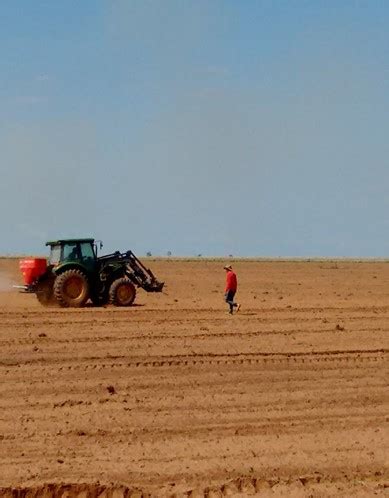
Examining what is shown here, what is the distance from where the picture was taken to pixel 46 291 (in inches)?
1054

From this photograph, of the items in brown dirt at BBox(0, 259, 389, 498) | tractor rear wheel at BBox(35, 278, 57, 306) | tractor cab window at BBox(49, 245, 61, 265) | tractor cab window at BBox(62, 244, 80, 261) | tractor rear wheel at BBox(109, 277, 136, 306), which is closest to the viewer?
brown dirt at BBox(0, 259, 389, 498)

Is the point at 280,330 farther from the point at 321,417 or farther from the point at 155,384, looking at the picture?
the point at 321,417

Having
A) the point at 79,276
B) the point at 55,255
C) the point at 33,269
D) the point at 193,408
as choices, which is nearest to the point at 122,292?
the point at 79,276


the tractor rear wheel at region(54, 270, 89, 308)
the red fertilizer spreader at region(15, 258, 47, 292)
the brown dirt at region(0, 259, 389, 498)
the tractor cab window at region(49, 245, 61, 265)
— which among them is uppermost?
the tractor cab window at region(49, 245, 61, 265)

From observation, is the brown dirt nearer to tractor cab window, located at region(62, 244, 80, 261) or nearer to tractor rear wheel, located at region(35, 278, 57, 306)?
tractor cab window, located at region(62, 244, 80, 261)

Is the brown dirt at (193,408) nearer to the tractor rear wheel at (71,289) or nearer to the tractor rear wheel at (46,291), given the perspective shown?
the tractor rear wheel at (71,289)

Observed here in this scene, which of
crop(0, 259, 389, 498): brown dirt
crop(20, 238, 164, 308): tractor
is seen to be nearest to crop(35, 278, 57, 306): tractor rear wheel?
crop(20, 238, 164, 308): tractor

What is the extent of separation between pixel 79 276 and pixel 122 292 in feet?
3.98

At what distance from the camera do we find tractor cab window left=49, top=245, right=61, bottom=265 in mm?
26516

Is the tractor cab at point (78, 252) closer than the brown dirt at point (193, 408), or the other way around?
the brown dirt at point (193, 408)

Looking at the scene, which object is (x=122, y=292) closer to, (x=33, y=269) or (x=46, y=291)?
(x=46, y=291)

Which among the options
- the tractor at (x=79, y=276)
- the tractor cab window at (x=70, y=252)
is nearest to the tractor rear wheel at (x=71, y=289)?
the tractor at (x=79, y=276)

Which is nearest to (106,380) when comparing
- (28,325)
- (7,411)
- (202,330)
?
(7,411)

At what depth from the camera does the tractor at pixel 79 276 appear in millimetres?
25875
